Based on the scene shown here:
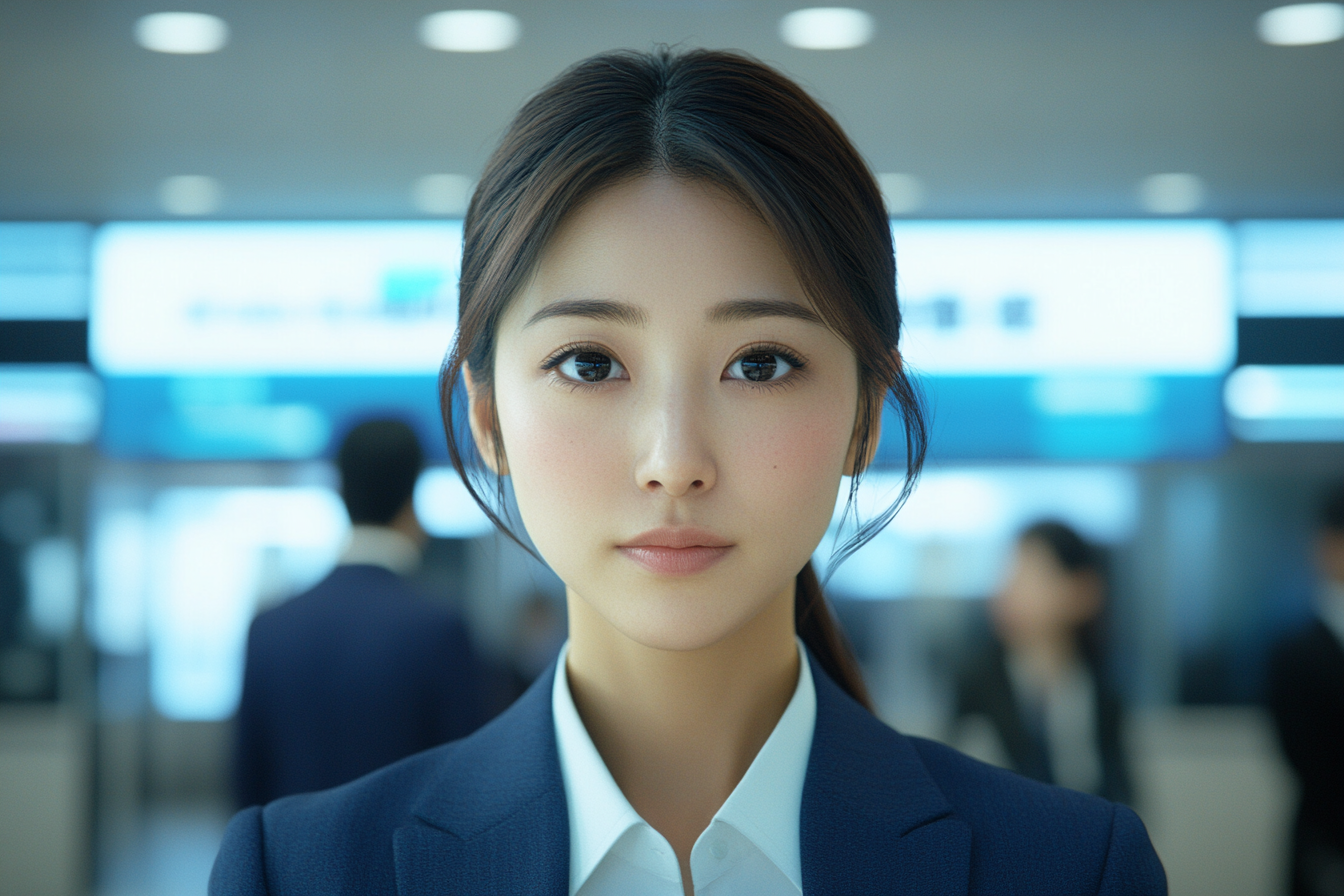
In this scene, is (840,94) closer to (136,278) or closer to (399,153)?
(399,153)

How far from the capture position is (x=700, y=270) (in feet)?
3.34

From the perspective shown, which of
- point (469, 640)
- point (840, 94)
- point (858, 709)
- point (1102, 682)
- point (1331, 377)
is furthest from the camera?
point (1331, 377)

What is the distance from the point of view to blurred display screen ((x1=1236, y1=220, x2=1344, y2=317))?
578 centimetres

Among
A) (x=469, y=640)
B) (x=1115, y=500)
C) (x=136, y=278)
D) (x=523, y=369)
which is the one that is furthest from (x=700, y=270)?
(x=1115, y=500)

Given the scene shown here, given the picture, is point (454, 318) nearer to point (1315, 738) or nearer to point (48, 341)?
point (48, 341)

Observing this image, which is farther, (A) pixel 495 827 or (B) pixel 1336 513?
(B) pixel 1336 513

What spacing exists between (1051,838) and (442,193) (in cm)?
548

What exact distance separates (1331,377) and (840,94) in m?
3.18

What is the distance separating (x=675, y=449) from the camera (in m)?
0.98

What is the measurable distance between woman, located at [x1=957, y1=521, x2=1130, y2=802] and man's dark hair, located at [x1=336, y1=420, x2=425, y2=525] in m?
2.49

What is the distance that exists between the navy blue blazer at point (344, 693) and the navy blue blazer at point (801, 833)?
5.17ft

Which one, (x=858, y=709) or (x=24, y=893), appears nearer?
(x=858, y=709)

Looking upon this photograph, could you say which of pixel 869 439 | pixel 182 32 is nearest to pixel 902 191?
pixel 182 32

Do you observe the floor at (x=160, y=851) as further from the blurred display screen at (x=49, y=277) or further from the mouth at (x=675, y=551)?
the mouth at (x=675, y=551)
